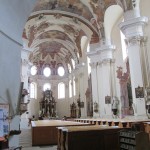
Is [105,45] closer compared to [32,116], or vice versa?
[105,45]

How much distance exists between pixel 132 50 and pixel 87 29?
298 inches

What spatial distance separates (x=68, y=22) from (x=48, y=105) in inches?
Answer: 494

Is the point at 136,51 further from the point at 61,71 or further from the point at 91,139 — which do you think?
the point at 61,71

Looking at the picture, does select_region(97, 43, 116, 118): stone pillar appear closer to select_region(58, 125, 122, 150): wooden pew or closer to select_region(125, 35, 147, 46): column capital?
select_region(125, 35, 147, 46): column capital

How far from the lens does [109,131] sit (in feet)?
18.4

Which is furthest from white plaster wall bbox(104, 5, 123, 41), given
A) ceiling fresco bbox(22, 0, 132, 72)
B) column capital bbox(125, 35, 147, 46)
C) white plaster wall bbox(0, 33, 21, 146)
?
white plaster wall bbox(0, 33, 21, 146)

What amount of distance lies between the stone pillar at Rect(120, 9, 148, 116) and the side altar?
58.4ft

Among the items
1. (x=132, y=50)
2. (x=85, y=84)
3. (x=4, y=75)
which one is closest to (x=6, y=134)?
(x=4, y=75)

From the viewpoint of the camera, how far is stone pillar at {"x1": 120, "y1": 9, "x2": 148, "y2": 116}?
35.5ft

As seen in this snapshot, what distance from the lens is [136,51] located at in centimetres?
1130

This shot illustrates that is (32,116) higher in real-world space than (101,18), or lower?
lower

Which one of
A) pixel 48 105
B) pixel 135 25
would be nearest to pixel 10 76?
pixel 135 25

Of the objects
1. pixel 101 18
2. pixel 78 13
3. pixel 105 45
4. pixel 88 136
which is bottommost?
pixel 88 136

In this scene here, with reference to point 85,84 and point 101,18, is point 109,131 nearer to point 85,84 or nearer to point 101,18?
point 101,18
